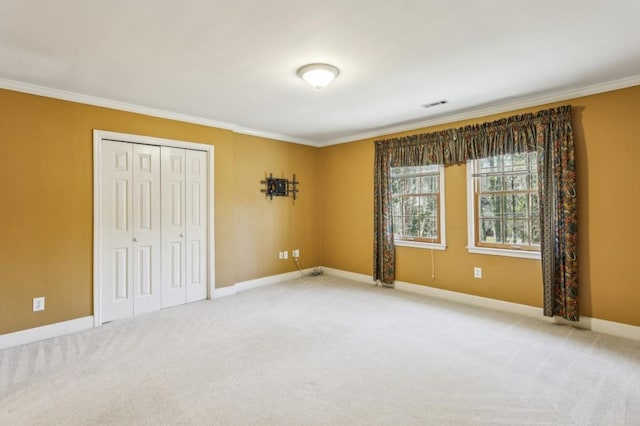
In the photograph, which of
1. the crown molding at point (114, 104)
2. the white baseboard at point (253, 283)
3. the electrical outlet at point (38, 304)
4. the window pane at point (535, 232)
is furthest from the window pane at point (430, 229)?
Result: the electrical outlet at point (38, 304)

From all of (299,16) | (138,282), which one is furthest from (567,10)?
(138,282)

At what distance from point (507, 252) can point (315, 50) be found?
333 cm

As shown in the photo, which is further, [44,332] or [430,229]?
[430,229]

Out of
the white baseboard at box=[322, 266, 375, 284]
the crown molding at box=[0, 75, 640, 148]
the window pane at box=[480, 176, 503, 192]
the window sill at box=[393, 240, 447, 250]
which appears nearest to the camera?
the crown molding at box=[0, 75, 640, 148]

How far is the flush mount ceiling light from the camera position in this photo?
2.93 m

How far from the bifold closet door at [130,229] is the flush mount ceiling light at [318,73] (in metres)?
2.42

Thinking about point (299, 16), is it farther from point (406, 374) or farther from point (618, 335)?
point (618, 335)

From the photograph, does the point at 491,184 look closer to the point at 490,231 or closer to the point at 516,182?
the point at 516,182

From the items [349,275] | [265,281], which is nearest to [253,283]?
[265,281]

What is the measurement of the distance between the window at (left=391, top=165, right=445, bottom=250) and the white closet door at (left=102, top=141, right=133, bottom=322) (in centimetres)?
381

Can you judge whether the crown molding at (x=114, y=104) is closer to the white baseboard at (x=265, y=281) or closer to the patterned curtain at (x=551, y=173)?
the white baseboard at (x=265, y=281)

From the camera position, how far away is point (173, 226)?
14.8 feet

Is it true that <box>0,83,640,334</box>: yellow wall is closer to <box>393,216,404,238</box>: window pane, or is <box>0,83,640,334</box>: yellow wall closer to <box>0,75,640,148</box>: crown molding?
<box>0,75,640,148</box>: crown molding

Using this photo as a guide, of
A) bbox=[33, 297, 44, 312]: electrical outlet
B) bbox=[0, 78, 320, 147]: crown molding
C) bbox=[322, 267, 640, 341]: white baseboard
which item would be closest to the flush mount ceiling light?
bbox=[0, 78, 320, 147]: crown molding
